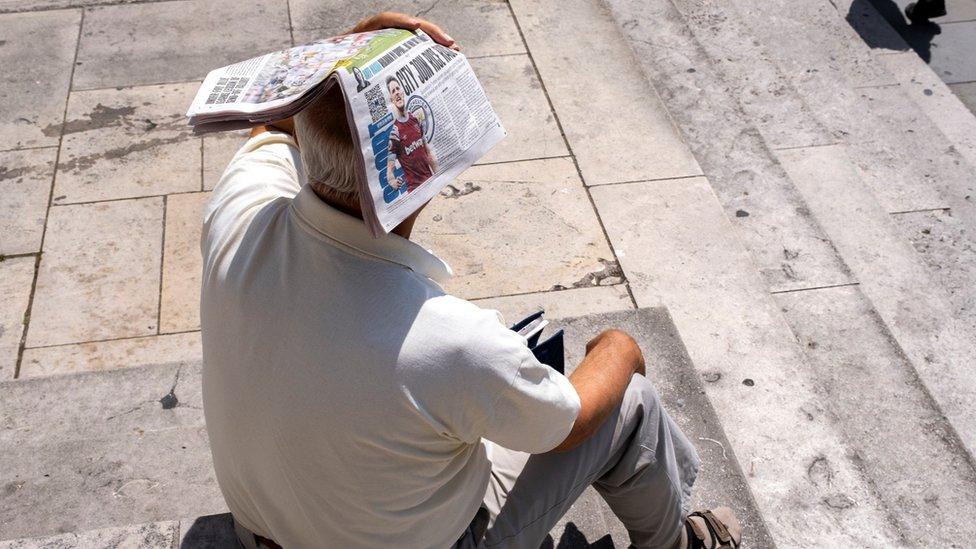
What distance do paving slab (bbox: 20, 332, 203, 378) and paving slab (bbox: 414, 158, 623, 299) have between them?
3.36 feet

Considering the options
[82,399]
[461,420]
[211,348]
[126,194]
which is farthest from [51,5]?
[461,420]

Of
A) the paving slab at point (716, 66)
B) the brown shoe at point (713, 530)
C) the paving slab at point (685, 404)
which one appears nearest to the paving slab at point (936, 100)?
the paving slab at point (716, 66)

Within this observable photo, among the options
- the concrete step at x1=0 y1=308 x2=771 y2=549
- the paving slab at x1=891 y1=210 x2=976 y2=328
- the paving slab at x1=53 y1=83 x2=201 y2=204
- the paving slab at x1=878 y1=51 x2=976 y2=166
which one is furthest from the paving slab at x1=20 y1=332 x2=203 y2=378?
the paving slab at x1=878 y1=51 x2=976 y2=166

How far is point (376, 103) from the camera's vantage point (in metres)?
1.73

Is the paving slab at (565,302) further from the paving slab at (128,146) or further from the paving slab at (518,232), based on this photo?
the paving slab at (128,146)

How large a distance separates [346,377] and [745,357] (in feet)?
7.26

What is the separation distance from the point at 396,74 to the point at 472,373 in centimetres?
55

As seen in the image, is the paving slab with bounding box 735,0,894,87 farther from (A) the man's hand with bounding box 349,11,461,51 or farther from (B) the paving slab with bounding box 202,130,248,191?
(A) the man's hand with bounding box 349,11,461,51

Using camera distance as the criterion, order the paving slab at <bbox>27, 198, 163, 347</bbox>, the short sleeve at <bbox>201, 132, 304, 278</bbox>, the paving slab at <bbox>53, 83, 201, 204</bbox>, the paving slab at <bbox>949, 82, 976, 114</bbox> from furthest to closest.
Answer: the paving slab at <bbox>949, 82, 976, 114</bbox> → the paving slab at <bbox>53, 83, 201, 204</bbox> → the paving slab at <bbox>27, 198, 163, 347</bbox> → the short sleeve at <bbox>201, 132, 304, 278</bbox>

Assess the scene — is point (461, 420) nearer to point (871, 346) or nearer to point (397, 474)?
point (397, 474)

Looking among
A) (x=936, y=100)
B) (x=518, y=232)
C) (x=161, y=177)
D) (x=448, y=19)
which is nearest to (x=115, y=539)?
(x=518, y=232)

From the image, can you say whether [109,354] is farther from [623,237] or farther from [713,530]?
[713,530]

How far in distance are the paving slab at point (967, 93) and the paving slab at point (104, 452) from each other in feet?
16.1

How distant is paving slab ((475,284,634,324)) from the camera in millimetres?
3824
